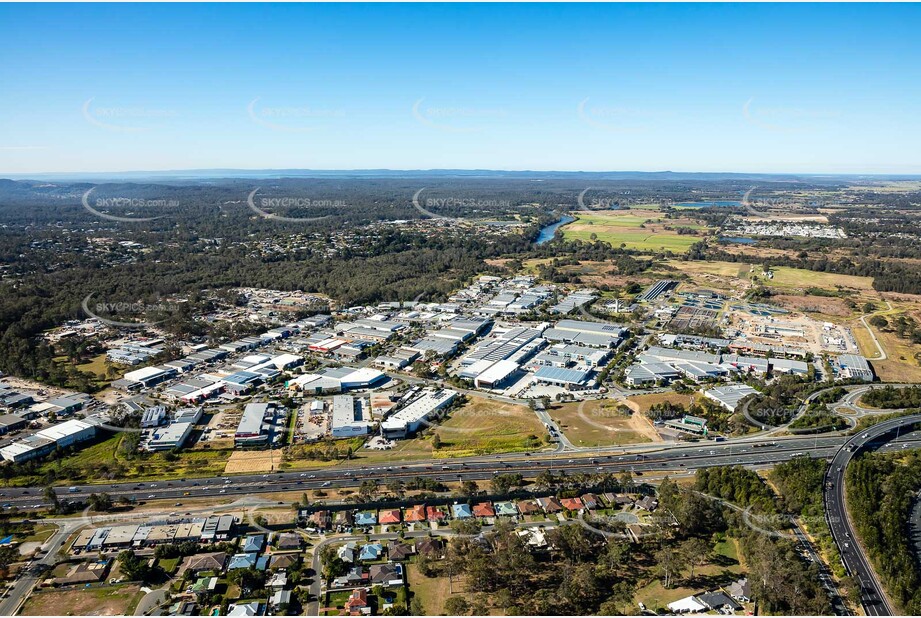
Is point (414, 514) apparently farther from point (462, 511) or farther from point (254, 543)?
point (254, 543)

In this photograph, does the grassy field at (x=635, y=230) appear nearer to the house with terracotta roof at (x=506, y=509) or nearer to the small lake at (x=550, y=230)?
the small lake at (x=550, y=230)

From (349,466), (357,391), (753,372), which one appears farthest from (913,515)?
(357,391)

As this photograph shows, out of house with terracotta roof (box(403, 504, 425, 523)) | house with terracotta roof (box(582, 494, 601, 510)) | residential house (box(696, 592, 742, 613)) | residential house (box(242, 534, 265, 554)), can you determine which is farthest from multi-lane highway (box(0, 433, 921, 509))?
residential house (box(696, 592, 742, 613))

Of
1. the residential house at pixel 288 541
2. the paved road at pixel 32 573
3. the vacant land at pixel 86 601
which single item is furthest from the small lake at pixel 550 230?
the vacant land at pixel 86 601

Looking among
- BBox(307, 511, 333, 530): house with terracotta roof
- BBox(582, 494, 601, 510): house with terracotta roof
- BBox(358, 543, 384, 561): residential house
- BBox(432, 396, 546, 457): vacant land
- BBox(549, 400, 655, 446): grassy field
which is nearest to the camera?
BBox(358, 543, 384, 561): residential house

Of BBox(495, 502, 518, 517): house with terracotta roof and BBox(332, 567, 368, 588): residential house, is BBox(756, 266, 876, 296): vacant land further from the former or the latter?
BBox(332, 567, 368, 588): residential house
